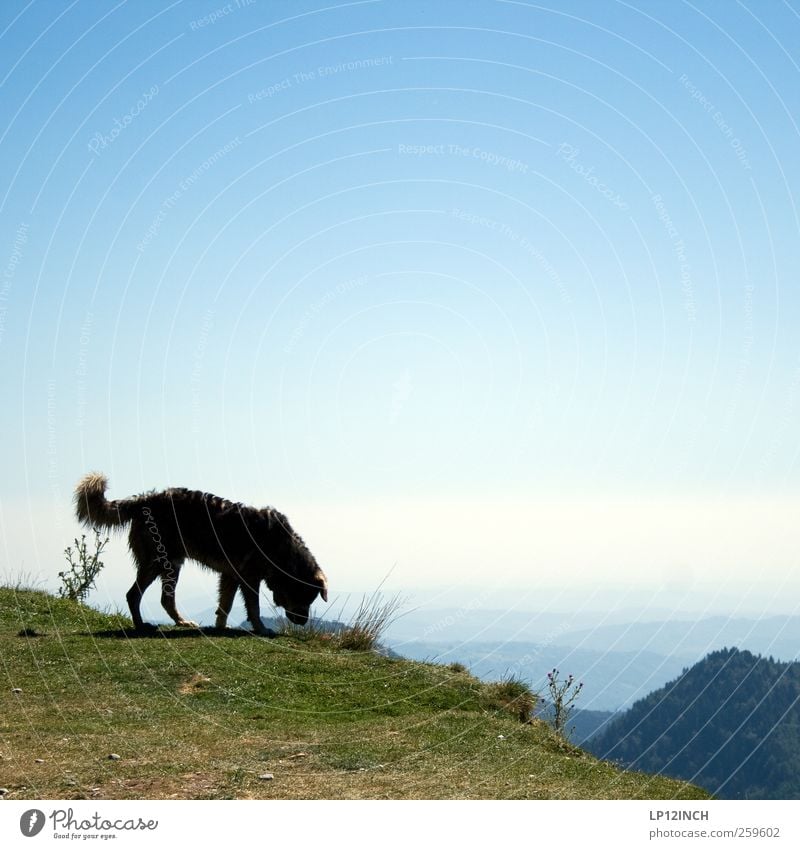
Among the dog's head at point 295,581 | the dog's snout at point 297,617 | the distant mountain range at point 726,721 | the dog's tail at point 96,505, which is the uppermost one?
the dog's tail at point 96,505

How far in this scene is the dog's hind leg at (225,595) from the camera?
58.8 ft

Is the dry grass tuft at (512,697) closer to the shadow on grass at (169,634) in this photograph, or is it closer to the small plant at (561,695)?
the small plant at (561,695)

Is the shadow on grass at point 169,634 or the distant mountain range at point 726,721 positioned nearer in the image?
the shadow on grass at point 169,634

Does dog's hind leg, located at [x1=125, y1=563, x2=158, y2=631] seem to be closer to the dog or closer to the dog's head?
the dog

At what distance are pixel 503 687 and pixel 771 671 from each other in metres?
82.7

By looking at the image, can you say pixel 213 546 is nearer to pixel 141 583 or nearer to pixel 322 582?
pixel 141 583

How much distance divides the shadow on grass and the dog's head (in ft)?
2.23

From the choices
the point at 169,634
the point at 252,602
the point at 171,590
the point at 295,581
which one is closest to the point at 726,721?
the point at 295,581

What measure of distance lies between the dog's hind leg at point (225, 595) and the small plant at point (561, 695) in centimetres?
598

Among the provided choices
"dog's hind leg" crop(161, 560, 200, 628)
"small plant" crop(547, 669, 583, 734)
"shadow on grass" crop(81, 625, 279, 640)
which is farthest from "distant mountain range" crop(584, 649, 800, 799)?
"small plant" crop(547, 669, 583, 734)

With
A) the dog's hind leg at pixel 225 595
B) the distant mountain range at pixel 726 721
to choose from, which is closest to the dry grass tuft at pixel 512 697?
the dog's hind leg at pixel 225 595

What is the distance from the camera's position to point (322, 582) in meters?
18.0

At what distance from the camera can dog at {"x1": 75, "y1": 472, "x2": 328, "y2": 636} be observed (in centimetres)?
1736
